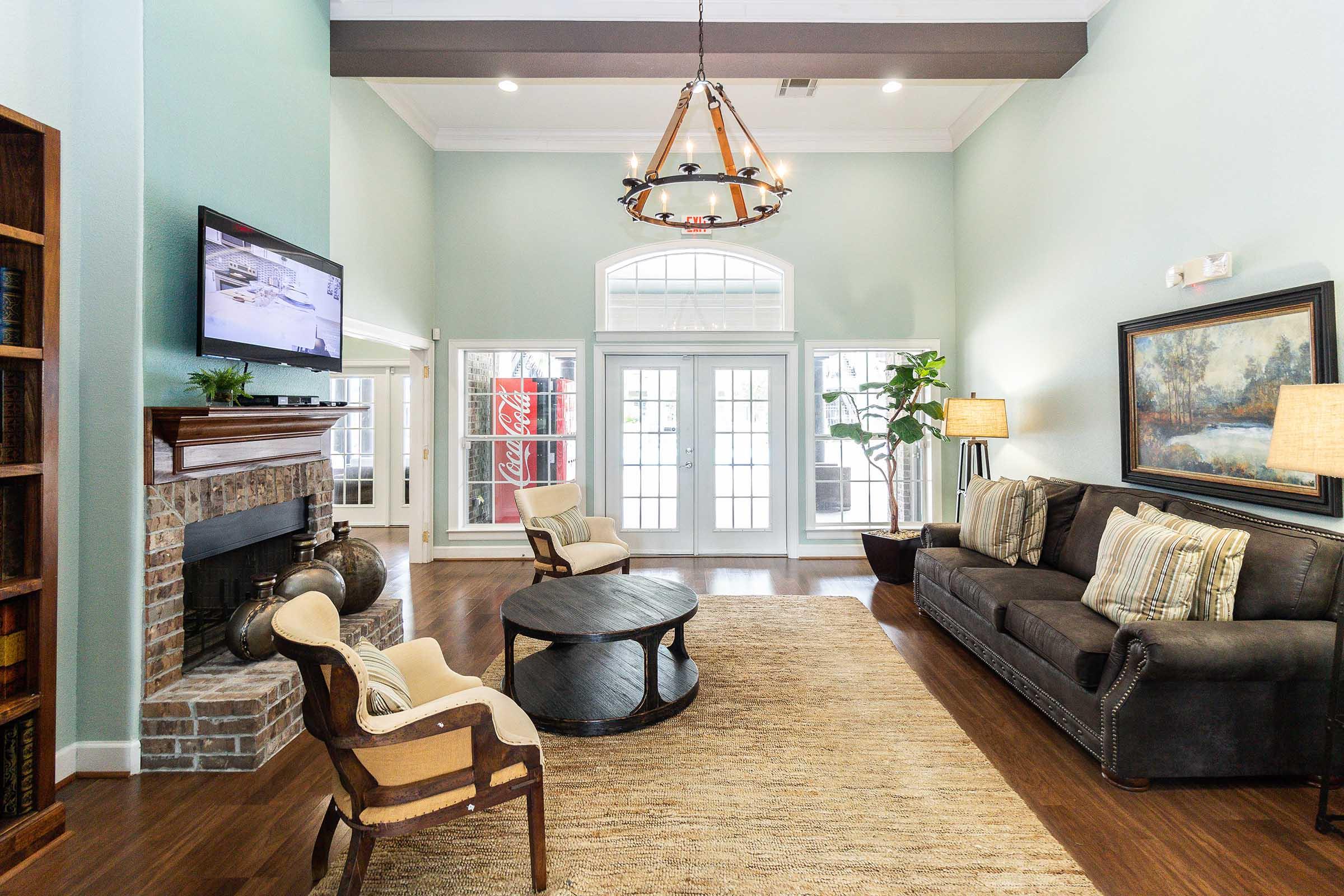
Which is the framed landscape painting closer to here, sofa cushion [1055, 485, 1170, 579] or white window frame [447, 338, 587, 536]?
sofa cushion [1055, 485, 1170, 579]

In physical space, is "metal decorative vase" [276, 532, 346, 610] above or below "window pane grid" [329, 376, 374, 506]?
below

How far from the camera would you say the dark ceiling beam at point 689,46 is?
3945 millimetres

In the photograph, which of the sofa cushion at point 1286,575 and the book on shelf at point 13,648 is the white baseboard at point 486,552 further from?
the sofa cushion at point 1286,575

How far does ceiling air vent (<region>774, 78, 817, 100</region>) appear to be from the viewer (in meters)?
4.91

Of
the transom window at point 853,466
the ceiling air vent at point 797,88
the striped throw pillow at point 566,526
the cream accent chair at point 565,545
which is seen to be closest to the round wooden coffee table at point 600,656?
the cream accent chair at point 565,545

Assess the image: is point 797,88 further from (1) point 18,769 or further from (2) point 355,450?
(2) point 355,450

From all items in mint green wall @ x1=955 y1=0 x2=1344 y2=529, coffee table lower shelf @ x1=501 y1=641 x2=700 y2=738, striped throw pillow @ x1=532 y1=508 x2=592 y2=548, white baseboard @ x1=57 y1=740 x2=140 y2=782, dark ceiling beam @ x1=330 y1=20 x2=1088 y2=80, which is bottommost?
white baseboard @ x1=57 y1=740 x2=140 y2=782

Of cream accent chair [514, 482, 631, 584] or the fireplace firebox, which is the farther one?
cream accent chair [514, 482, 631, 584]

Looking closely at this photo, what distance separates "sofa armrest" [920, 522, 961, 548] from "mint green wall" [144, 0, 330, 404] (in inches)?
164

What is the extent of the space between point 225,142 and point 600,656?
3.06m

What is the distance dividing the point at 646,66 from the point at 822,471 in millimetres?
3780

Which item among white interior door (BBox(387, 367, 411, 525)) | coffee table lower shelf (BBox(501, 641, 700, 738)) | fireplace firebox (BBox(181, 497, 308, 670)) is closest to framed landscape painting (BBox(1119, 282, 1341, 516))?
coffee table lower shelf (BBox(501, 641, 700, 738))

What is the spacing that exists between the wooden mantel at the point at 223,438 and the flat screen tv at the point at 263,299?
11.6 inches

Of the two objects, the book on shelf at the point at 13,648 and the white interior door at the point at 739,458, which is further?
the white interior door at the point at 739,458
